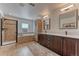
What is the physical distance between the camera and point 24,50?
2.45 meters

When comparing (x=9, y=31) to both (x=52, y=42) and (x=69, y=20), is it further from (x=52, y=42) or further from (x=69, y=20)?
Result: (x=69, y=20)

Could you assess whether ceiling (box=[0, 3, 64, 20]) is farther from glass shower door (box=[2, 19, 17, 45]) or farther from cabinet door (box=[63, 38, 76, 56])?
cabinet door (box=[63, 38, 76, 56])

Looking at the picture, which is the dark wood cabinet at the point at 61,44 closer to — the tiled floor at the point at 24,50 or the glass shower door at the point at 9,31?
the tiled floor at the point at 24,50

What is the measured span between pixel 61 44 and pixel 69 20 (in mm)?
623

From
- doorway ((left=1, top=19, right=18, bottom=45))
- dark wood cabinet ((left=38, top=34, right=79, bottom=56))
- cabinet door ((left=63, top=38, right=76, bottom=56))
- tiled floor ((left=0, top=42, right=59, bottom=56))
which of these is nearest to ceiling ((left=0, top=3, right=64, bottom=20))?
doorway ((left=1, top=19, right=18, bottom=45))

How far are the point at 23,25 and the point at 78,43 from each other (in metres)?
1.25

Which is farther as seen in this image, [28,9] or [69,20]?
[69,20]

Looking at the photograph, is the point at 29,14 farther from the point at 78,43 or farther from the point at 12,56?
the point at 78,43

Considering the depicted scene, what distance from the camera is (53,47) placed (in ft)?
9.45

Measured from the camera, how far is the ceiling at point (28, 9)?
2.23m

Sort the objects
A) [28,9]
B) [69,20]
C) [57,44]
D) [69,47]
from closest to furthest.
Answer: [28,9], [69,47], [69,20], [57,44]

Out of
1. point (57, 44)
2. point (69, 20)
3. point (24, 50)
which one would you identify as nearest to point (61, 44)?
point (57, 44)

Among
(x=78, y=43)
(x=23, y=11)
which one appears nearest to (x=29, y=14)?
(x=23, y=11)

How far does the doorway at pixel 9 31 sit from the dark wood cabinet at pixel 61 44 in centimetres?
59
